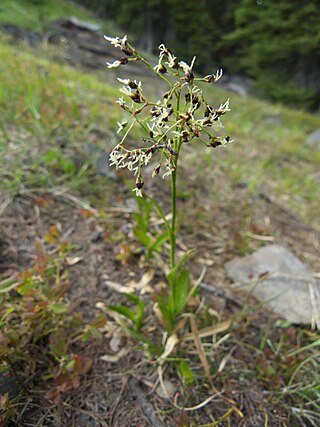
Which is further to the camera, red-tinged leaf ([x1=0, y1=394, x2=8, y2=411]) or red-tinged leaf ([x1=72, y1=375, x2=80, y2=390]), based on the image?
red-tinged leaf ([x1=72, y1=375, x2=80, y2=390])

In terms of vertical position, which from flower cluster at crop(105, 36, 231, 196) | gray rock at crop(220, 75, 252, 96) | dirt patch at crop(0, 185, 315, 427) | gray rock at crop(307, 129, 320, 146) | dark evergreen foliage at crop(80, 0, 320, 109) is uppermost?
dark evergreen foliage at crop(80, 0, 320, 109)

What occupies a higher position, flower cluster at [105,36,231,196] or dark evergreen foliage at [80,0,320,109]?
dark evergreen foliage at [80,0,320,109]

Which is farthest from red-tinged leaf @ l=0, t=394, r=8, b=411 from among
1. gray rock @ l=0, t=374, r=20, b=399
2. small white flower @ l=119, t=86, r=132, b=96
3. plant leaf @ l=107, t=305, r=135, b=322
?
small white flower @ l=119, t=86, r=132, b=96

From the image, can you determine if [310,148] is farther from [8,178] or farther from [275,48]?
[275,48]

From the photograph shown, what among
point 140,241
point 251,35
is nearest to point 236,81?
point 251,35

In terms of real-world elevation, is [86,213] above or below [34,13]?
below

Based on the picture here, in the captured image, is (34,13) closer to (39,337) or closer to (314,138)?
(314,138)

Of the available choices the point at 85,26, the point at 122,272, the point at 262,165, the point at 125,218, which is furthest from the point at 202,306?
the point at 85,26

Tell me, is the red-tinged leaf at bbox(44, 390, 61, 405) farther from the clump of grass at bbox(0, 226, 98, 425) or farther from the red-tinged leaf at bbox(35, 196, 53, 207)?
the red-tinged leaf at bbox(35, 196, 53, 207)
